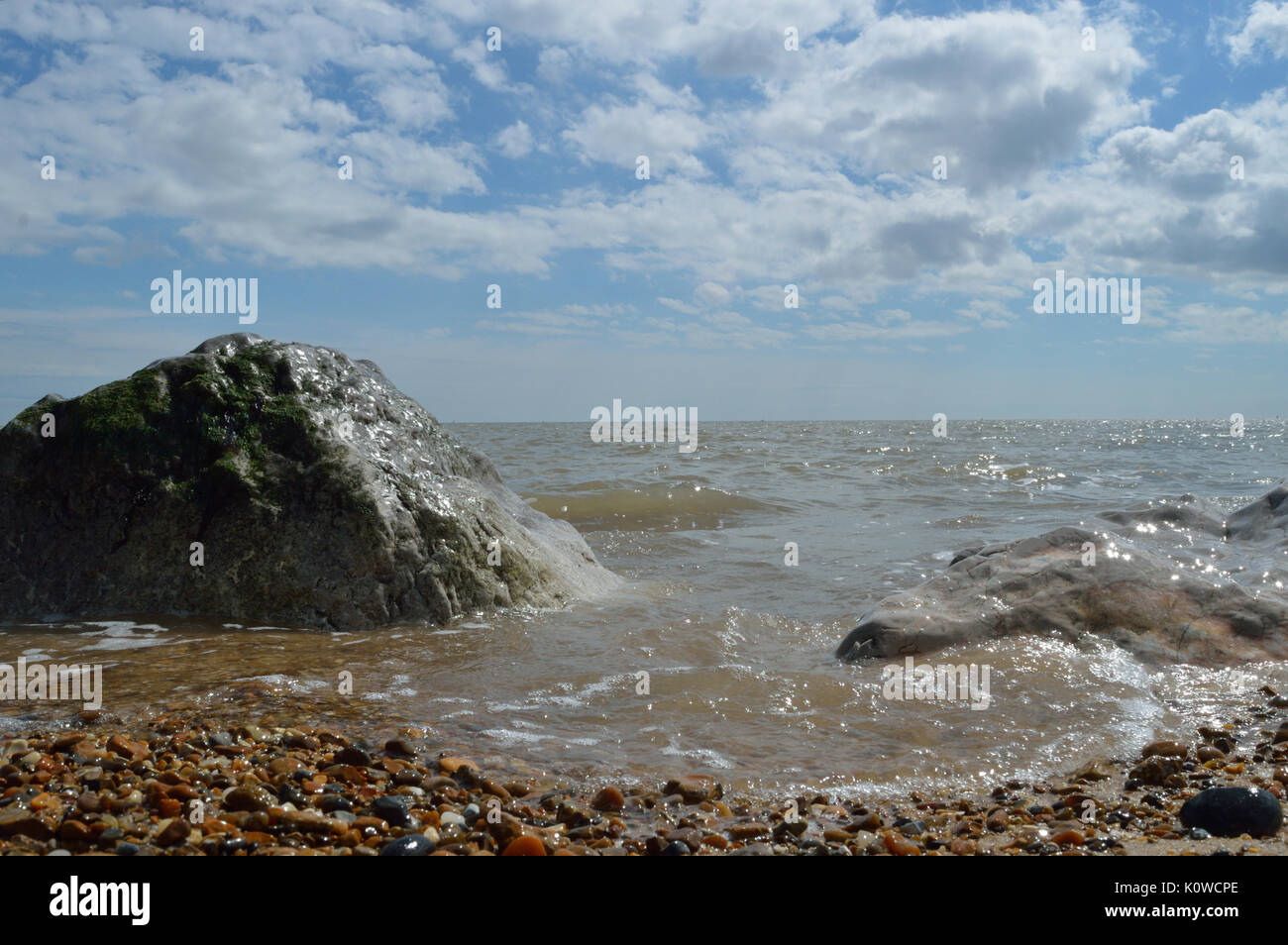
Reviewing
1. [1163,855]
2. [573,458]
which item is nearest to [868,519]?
[1163,855]

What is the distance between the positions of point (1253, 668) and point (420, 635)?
17.1 ft

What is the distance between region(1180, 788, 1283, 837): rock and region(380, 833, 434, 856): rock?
8.58 ft

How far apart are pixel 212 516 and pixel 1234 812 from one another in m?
6.18

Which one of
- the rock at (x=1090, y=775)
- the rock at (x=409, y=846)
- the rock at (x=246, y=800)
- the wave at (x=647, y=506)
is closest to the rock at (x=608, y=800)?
the rock at (x=409, y=846)

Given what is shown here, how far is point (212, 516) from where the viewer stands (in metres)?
6.21

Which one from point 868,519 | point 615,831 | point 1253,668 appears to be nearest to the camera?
point 615,831

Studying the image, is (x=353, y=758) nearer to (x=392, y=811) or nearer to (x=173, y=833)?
(x=392, y=811)

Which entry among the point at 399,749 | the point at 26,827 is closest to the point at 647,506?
the point at 399,749

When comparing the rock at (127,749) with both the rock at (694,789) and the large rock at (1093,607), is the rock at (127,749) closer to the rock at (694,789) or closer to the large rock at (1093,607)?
the rock at (694,789)

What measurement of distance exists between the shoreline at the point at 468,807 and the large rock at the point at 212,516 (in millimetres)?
2365

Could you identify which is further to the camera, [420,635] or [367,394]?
[367,394]

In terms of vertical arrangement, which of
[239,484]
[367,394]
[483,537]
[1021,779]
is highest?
[367,394]

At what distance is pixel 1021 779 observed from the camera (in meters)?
3.68
